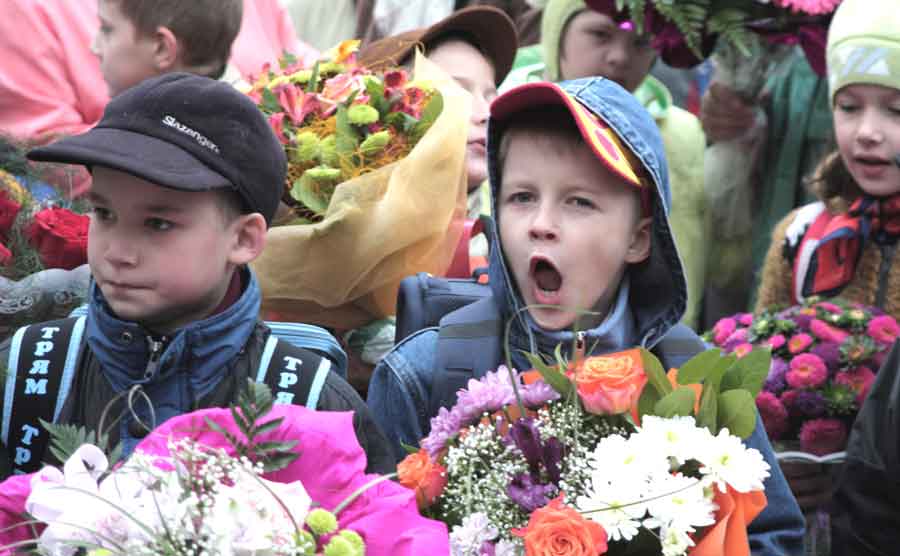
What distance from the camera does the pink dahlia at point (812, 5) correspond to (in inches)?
213

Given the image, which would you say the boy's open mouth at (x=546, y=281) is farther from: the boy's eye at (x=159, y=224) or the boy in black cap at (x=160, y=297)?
the boy's eye at (x=159, y=224)

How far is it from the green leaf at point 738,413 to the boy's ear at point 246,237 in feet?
3.43

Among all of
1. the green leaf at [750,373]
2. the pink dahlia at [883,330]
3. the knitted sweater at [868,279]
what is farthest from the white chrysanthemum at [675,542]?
the knitted sweater at [868,279]

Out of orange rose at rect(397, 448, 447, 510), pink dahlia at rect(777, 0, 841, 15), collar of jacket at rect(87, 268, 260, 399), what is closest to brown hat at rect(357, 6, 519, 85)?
pink dahlia at rect(777, 0, 841, 15)

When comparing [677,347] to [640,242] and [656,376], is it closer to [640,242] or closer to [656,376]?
[640,242]

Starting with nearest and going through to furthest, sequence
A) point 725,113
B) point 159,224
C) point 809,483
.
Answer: point 159,224
point 809,483
point 725,113

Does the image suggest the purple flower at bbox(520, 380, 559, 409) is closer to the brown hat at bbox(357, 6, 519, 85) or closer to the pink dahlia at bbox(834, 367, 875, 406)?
the pink dahlia at bbox(834, 367, 875, 406)

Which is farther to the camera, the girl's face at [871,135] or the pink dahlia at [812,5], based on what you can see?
the pink dahlia at [812,5]

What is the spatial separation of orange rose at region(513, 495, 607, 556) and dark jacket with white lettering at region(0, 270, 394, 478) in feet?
Result: 1.76

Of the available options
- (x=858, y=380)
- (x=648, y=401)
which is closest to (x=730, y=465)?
(x=648, y=401)

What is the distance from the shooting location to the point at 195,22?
15.2 feet

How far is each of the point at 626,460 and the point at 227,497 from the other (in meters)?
0.78

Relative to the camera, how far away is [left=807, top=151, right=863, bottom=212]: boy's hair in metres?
5.23

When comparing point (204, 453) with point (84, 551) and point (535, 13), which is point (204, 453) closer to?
point (84, 551)
